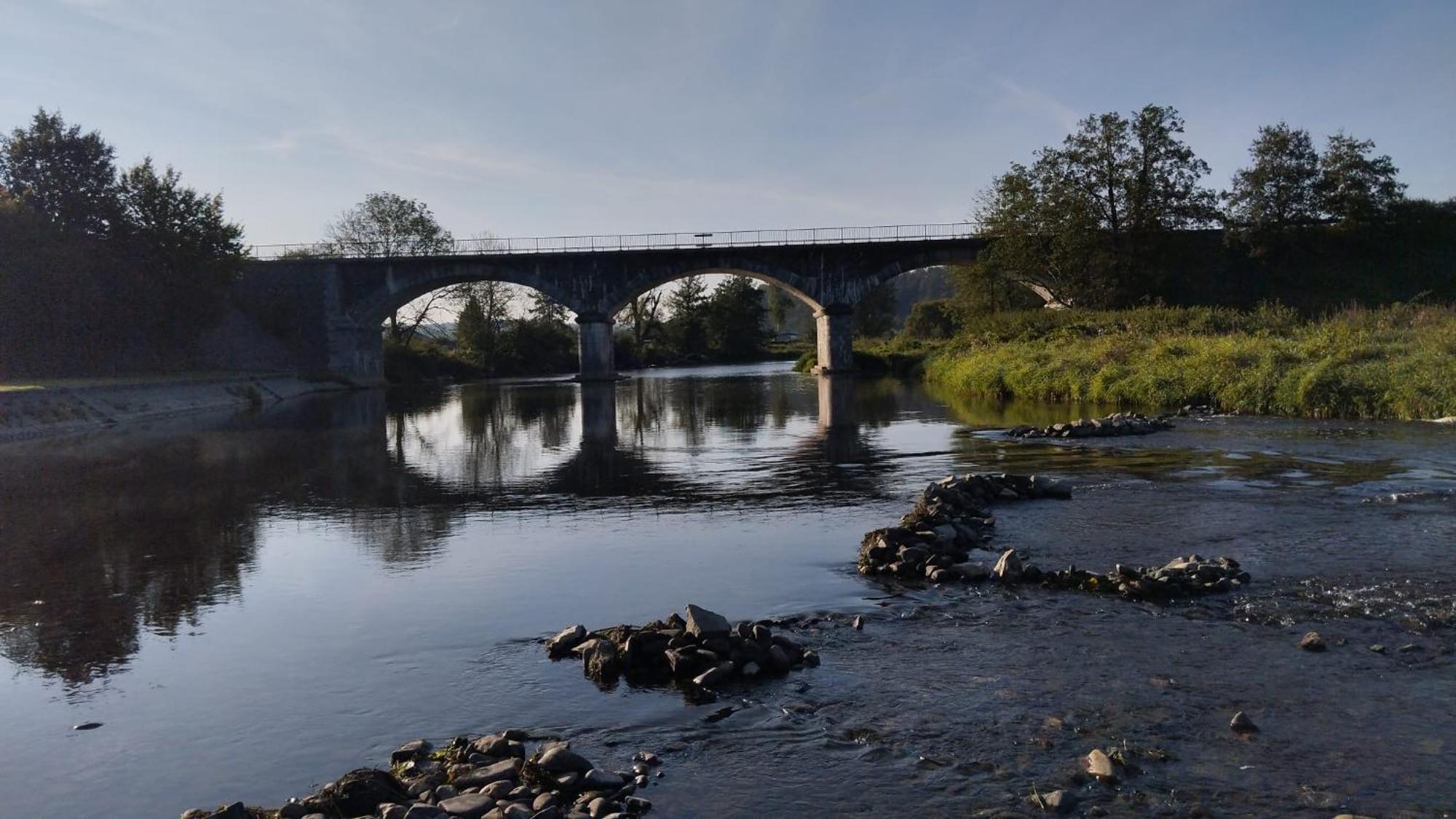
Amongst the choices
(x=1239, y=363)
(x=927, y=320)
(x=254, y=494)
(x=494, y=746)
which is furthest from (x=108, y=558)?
(x=927, y=320)

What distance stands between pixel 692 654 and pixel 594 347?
6512cm

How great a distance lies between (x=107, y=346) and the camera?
57.1m

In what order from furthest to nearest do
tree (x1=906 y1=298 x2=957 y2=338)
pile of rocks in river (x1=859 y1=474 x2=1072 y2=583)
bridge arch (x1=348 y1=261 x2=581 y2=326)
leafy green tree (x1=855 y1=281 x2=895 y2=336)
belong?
leafy green tree (x1=855 y1=281 x2=895 y2=336)
tree (x1=906 y1=298 x2=957 y2=338)
bridge arch (x1=348 y1=261 x2=581 y2=326)
pile of rocks in river (x1=859 y1=474 x2=1072 y2=583)

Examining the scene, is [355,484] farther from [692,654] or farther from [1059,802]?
[1059,802]

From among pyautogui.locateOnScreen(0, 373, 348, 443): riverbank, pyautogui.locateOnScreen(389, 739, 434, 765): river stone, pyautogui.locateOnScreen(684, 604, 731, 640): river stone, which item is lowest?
pyautogui.locateOnScreen(389, 739, 434, 765): river stone

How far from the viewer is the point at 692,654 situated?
28.0 ft

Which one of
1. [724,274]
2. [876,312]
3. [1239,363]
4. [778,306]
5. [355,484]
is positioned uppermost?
[778,306]

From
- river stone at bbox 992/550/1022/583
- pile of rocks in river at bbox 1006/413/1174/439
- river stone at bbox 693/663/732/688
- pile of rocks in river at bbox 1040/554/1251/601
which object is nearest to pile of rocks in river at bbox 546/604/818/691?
river stone at bbox 693/663/732/688

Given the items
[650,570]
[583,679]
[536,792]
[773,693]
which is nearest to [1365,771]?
[773,693]

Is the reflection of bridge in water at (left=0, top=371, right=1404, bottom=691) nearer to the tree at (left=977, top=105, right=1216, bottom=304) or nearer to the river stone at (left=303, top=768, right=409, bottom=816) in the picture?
the river stone at (left=303, top=768, right=409, bottom=816)

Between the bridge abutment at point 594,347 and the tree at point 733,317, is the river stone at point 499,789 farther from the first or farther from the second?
the tree at point 733,317

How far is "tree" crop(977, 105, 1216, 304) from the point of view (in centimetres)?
5997

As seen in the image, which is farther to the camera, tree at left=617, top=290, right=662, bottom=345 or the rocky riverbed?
tree at left=617, top=290, right=662, bottom=345

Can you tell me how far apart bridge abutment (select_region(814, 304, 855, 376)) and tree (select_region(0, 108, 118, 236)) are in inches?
1661
